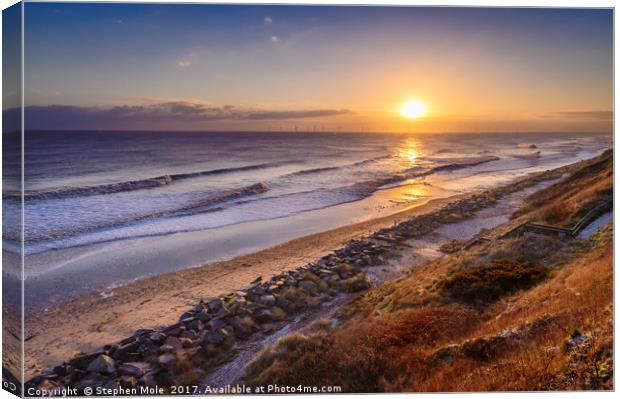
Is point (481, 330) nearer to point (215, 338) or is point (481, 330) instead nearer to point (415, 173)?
point (415, 173)

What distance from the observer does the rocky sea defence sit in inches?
286

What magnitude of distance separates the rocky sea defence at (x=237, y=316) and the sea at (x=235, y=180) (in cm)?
52

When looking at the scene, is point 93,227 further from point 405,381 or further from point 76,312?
point 405,381

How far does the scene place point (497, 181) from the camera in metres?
10.6

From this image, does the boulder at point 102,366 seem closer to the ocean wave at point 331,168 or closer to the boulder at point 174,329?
the boulder at point 174,329

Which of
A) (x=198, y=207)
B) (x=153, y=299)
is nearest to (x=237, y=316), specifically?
(x=153, y=299)

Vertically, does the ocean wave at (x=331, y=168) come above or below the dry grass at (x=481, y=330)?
above

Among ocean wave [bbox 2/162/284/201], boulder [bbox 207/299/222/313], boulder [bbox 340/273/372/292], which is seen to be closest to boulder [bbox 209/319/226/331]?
boulder [bbox 207/299/222/313]

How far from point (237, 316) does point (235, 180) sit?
162 inches

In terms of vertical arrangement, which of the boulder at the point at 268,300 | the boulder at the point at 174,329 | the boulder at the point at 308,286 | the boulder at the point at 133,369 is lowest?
the boulder at the point at 133,369

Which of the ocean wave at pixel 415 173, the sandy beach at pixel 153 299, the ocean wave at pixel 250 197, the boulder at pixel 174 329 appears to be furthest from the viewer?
the ocean wave at pixel 250 197

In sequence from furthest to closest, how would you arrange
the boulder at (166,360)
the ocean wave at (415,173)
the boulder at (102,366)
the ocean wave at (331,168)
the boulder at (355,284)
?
the ocean wave at (331,168), the ocean wave at (415,173), the boulder at (355,284), the boulder at (166,360), the boulder at (102,366)

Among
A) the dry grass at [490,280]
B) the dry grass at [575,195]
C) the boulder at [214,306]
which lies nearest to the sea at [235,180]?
the dry grass at [575,195]

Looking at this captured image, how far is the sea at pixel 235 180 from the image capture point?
9406 mm
